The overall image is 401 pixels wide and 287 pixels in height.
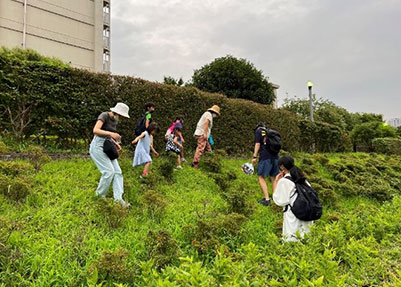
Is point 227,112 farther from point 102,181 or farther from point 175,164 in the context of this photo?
point 102,181

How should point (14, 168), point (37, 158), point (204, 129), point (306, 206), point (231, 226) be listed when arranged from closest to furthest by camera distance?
1. point (306, 206)
2. point (231, 226)
3. point (14, 168)
4. point (37, 158)
5. point (204, 129)

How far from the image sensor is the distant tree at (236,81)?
18.8 meters

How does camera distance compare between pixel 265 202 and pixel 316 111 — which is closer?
pixel 265 202

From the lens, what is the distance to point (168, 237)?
3365 millimetres

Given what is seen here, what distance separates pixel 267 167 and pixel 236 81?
13.7m

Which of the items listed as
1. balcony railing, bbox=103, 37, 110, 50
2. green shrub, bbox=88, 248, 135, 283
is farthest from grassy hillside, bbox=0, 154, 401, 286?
balcony railing, bbox=103, 37, 110, 50

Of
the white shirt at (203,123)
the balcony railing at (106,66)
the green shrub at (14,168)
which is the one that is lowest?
the green shrub at (14,168)

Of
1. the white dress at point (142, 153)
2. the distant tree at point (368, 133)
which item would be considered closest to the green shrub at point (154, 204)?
the white dress at point (142, 153)

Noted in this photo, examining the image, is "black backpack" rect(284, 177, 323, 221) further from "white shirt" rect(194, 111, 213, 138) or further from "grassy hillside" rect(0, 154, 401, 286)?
"white shirt" rect(194, 111, 213, 138)

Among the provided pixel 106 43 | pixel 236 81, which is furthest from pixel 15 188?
pixel 106 43

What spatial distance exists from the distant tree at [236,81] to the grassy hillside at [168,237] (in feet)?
41.4

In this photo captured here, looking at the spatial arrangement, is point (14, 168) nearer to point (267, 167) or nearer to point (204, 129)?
point (204, 129)

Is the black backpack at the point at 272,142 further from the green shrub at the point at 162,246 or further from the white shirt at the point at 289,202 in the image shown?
the green shrub at the point at 162,246

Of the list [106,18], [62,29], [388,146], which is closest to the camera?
[388,146]
